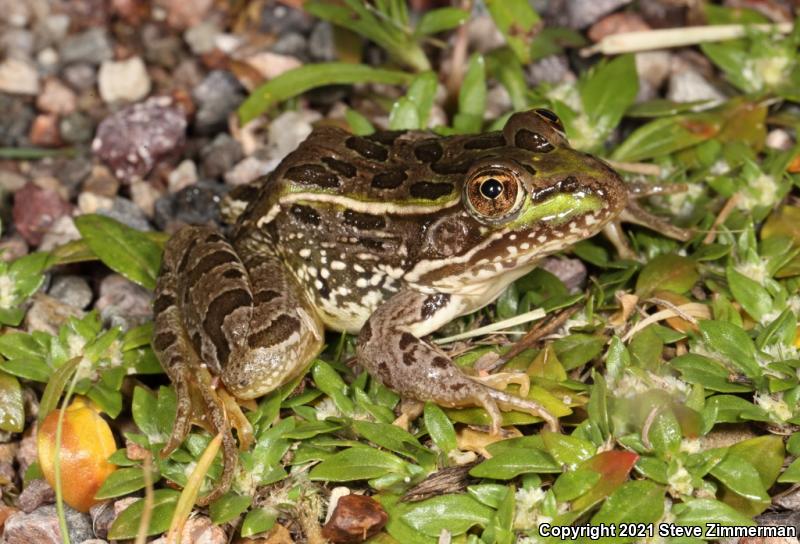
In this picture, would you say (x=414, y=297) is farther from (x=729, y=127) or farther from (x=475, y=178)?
(x=729, y=127)

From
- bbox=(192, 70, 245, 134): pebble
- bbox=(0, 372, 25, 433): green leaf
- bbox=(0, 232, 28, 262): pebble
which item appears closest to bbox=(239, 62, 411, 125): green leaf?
bbox=(192, 70, 245, 134): pebble

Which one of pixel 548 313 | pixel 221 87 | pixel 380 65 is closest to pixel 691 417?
pixel 548 313

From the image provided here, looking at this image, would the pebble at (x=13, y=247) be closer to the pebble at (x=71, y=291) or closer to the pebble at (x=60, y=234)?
the pebble at (x=60, y=234)

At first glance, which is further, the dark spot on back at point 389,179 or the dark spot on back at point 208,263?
the dark spot on back at point 208,263

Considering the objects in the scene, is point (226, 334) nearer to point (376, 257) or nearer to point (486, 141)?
point (376, 257)

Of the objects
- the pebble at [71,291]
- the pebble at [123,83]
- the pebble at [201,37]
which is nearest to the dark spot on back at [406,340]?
the pebble at [71,291]

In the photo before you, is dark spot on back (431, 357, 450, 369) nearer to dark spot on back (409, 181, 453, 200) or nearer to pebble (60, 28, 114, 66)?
dark spot on back (409, 181, 453, 200)

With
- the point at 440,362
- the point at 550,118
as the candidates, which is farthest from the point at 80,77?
the point at 440,362

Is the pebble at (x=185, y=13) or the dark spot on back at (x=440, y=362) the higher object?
the pebble at (x=185, y=13)
